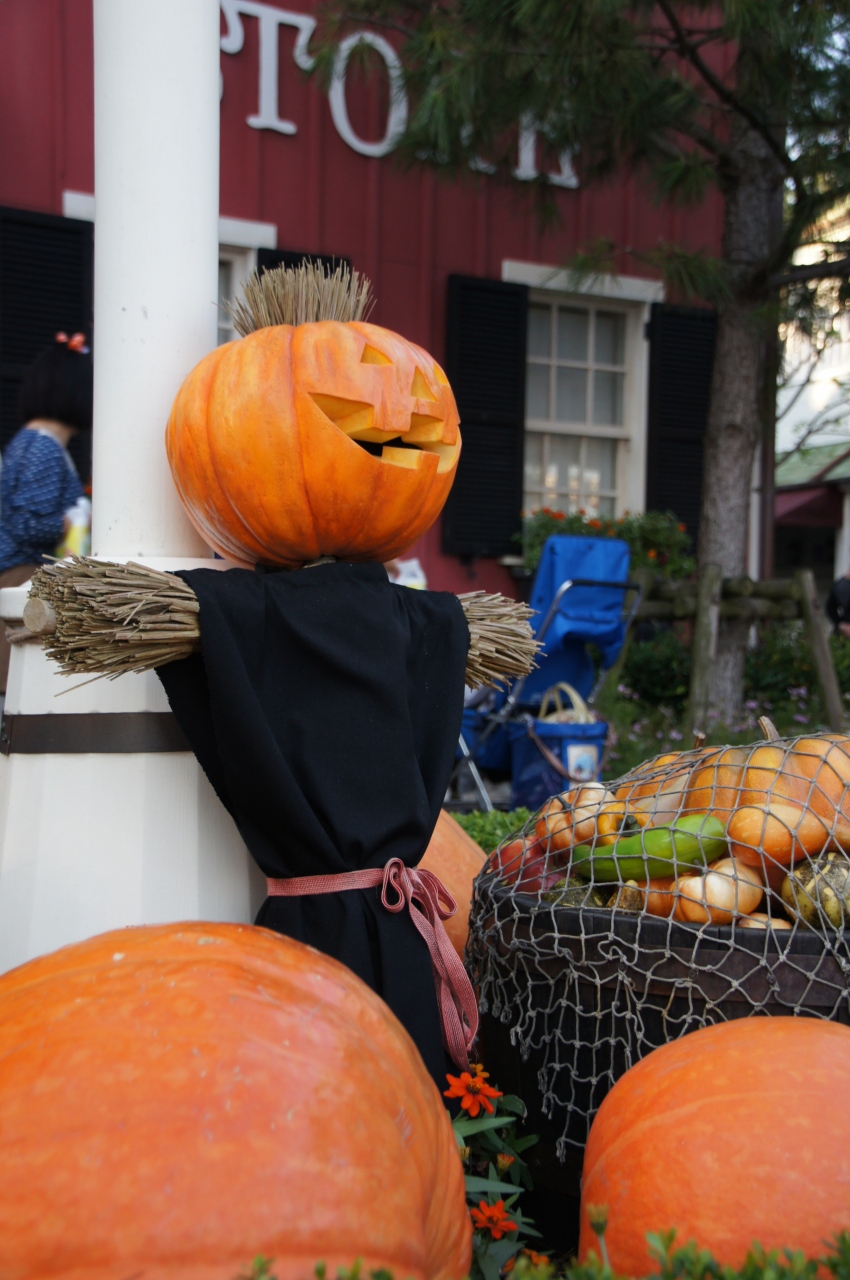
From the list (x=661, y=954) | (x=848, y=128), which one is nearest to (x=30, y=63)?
(x=848, y=128)

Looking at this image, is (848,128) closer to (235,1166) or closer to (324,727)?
(324,727)

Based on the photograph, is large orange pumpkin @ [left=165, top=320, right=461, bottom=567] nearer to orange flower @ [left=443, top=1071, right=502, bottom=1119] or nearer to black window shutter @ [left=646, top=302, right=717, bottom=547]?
orange flower @ [left=443, top=1071, right=502, bottom=1119]

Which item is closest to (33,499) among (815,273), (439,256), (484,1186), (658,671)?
(484,1186)

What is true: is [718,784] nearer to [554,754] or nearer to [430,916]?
[430,916]

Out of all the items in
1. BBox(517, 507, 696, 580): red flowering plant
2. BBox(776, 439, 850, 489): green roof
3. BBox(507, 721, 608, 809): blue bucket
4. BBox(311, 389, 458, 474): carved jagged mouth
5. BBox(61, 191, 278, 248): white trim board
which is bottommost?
BBox(507, 721, 608, 809): blue bucket

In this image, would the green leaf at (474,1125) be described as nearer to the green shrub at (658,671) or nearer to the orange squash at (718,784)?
the orange squash at (718,784)

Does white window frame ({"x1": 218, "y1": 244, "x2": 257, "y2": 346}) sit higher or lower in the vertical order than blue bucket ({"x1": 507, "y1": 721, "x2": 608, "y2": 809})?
higher

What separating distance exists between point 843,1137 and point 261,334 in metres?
1.54

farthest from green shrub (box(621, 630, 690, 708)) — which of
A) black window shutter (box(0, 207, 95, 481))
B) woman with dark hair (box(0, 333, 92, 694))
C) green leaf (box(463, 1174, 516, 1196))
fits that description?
green leaf (box(463, 1174, 516, 1196))

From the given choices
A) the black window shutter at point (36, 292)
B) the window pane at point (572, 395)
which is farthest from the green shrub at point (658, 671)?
the black window shutter at point (36, 292)

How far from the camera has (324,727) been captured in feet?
6.18

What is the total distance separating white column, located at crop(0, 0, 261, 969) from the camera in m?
1.91

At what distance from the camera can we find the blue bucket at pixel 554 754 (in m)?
5.59

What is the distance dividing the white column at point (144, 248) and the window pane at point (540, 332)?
6.39 meters
